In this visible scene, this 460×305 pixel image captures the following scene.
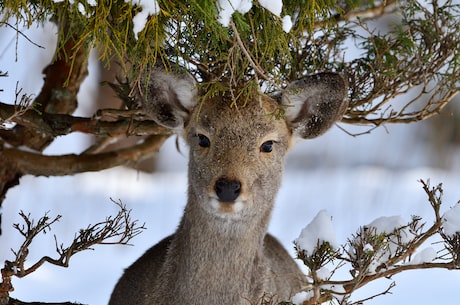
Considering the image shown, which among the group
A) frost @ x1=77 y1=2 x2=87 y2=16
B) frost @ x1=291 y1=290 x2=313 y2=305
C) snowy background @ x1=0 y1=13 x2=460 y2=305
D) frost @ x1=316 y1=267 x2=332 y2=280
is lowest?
frost @ x1=291 y1=290 x2=313 y2=305

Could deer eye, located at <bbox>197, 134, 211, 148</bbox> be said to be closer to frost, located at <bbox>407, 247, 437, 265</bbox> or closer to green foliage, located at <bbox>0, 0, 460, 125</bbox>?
green foliage, located at <bbox>0, 0, 460, 125</bbox>

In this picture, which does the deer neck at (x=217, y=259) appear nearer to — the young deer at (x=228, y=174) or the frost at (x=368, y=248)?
the young deer at (x=228, y=174)

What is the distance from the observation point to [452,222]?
4.68m

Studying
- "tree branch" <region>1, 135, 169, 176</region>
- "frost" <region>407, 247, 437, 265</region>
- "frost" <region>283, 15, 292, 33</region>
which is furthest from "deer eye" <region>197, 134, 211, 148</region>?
"tree branch" <region>1, 135, 169, 176</region>

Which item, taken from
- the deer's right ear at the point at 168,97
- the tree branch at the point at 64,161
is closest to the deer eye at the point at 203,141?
the deer's right ear at the point at 168,97

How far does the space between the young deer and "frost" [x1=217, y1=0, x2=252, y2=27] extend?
2.46ft

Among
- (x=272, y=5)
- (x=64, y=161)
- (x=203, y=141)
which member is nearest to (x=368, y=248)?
(x=203, y=141)

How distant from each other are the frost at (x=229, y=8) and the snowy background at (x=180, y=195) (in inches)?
179

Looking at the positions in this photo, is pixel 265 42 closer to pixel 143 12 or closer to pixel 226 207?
pixel 143 12

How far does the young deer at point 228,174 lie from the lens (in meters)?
4.90

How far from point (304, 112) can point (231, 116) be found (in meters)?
0.61

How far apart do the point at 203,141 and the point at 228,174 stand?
0.41m

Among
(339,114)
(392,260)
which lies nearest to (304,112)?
(339,114)

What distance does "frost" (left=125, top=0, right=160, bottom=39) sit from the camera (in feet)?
14.0
